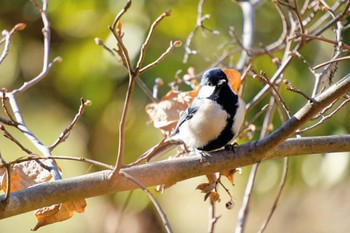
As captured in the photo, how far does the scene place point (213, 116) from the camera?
9.84 feet

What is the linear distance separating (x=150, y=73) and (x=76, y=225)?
12.2ft

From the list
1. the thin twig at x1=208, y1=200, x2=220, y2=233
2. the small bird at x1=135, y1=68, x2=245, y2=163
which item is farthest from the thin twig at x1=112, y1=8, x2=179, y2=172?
the small bird at x1=135, y1=68, x2=245, y2=163

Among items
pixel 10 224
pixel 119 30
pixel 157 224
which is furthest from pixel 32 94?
pixel 119 30

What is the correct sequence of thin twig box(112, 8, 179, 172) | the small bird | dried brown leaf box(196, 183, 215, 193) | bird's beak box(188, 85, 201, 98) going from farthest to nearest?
bird's beak box(188, 85, 201, 98), the small bird, dried brown leaf box(196, 183, 215, 193), thin twig box(112, 8, 179, 172)

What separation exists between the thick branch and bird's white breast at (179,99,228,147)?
13.7 inches

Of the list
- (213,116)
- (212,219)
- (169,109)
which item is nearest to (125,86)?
(169,109)

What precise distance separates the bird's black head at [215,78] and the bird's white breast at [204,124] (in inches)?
3.0

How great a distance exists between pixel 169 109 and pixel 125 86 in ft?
13.6

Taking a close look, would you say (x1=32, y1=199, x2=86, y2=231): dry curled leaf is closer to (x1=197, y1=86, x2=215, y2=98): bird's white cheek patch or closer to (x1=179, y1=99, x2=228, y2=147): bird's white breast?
(x1=179, y1=99, x2=228, y2=147): bird's white breast

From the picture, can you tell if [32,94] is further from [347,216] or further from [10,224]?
[347,216]

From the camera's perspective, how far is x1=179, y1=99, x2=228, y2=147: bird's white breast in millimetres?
2969

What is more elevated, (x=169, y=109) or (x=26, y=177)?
(x=169, y=109)

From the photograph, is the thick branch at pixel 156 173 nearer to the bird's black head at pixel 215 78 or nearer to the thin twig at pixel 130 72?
the thin twig at pixel 130 72

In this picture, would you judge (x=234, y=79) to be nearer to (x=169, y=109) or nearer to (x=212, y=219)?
(x=169, y=109)
